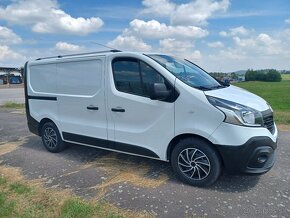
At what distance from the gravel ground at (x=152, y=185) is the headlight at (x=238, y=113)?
1000 mm

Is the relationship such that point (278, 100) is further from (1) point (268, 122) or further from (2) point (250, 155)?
(2) point (250, 155)

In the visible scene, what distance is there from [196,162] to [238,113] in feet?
3.02

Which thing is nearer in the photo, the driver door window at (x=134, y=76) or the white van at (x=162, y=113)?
the white van at (x=162, y=113)

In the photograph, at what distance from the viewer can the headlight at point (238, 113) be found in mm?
3611

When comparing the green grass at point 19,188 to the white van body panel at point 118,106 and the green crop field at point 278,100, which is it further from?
the green crop field at point 278,100

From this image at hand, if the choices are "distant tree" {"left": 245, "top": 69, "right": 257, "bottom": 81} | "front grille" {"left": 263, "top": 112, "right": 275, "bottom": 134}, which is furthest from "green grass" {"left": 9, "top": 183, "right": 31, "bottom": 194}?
"distant tree" {"left": 245, "top": 69, "right": 257, "bottom": 81}

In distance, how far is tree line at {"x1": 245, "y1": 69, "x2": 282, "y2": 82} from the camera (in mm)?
76719

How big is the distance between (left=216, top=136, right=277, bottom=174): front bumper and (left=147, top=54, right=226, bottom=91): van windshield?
0.96 m

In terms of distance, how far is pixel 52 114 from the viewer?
19.1 feet

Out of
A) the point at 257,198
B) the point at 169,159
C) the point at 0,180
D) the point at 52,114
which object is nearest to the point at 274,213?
the point at 257,198

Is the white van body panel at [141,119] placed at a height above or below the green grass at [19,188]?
above

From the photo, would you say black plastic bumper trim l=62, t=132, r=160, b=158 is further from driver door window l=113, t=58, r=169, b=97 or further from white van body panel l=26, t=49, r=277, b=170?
driver door window l=113, t=58, r=169, b=97

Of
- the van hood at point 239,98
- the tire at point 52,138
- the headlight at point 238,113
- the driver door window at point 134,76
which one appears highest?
A: the driver door window at point 134,76

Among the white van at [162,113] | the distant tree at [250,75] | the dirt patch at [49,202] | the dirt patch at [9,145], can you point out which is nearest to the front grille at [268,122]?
the white van at [162,113]
